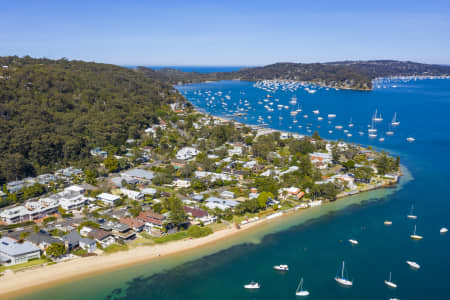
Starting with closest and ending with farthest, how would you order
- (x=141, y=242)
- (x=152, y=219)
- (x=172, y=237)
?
(x=141, y=242) < (x=172, y=237) < (x=152, y=219)

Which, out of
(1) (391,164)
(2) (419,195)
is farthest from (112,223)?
(1) (391,164)

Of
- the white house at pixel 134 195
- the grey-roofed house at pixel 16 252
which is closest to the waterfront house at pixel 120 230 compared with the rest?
the grey-roofed house at pixel 16 252

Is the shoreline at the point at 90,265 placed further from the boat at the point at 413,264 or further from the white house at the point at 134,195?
the boat at the point at 413,264

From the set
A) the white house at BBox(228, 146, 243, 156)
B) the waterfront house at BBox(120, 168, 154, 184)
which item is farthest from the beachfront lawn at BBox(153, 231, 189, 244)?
the white house at BBox(228, 146, 243, 156)

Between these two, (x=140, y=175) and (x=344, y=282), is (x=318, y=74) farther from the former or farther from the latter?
(x=344, y=282)

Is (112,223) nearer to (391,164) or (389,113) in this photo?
(391,164)

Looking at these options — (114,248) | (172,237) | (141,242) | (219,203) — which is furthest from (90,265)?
(219,203)

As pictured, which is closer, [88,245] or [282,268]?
[282,268]
